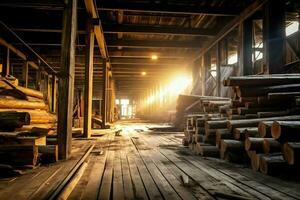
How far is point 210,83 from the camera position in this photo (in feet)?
45.2

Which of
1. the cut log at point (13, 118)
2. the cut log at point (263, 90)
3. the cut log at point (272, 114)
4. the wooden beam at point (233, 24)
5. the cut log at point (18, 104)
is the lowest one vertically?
the cut log at point (13, 118)

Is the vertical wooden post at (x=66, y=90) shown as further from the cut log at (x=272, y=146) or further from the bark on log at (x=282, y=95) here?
the bark on log at (x=282, y=95)

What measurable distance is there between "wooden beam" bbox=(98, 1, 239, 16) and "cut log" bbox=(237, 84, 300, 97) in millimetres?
5248

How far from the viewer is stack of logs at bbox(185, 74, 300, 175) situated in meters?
3.65

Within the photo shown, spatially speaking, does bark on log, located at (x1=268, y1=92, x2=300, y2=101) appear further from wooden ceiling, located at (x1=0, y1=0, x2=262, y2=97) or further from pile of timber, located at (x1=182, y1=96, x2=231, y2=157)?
wooden ceiling, located at (x1=0, y1=0, x2=262, y2=97)

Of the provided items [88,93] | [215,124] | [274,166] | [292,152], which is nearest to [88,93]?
[88,93]

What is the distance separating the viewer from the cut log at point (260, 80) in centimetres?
538

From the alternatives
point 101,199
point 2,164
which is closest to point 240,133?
point 101,199

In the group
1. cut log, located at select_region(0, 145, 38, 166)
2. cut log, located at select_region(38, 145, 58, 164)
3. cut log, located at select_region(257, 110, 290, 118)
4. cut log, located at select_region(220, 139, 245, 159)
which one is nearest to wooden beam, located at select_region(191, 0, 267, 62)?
cut log, located at select_region(257, 110, 290, 118)

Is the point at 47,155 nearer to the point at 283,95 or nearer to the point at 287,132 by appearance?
the point at 287,132

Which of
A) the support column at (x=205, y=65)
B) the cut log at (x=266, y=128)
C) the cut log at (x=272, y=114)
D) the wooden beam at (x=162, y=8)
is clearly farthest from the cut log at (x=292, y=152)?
the support column at (x=205, y=65)

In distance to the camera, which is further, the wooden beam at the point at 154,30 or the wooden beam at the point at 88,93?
the wooden beam at the point at 154,30

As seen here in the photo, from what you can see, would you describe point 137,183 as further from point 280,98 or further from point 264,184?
point 280,98

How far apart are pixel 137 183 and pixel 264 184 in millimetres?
1547
